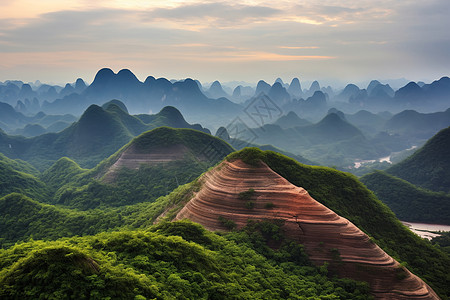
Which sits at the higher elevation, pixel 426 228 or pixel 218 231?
pixel 218 231

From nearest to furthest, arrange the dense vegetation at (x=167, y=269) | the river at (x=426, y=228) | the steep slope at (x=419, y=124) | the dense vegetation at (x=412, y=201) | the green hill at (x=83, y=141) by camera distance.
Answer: the dense vegetation at (x=167, y=269)
the river at (x=426, y=228)
the dense vegetation at (x=412, y=201)
the green hill at (x=83, y=141)
the steep slope at (x=419, y=124)

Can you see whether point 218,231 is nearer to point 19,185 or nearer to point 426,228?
point 426,228

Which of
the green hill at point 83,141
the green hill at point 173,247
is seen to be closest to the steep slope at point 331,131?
the green hill at point 83,141

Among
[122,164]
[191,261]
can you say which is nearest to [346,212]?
[191,261]

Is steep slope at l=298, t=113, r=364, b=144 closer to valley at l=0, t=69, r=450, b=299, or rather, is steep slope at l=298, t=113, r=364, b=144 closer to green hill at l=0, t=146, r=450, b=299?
valley at l=0, t=69, r=450, b=299

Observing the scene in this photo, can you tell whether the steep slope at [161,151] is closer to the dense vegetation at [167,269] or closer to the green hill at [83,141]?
the dense vegetation at [167,269]

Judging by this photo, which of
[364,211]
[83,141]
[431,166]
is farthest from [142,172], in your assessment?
[431,166]

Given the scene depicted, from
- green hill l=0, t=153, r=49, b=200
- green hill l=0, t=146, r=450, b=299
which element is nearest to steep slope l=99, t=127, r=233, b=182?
green hill l=0, t=153, r=49, b=200
